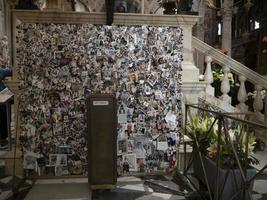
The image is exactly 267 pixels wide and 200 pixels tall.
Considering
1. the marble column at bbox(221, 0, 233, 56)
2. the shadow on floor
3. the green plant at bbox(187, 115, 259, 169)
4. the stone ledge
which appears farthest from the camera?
the marble column at bbox(221, 0, 233, 56)

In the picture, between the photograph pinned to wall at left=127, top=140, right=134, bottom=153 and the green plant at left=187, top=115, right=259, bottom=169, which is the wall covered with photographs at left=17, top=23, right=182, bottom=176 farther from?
the green plant at left=187, top=115, right=259, bottom=169

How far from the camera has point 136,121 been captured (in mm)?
4285

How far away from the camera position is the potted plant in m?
3.22

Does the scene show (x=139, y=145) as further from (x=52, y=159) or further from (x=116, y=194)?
(x=52, y=159)

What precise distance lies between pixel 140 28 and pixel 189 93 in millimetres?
1139

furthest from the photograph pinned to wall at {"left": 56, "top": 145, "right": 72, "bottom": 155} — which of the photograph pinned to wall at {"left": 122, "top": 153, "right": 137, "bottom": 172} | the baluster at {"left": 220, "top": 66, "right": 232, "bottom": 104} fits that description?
the baluster at {"left": 220, "top": 66, "right": 232, "bottom": 104}

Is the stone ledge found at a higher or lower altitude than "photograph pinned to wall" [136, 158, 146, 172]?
higher

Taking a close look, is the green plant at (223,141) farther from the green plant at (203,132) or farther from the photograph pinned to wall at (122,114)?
the photograph pinned to wall at (122,114)

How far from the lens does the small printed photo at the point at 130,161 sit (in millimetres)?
4301

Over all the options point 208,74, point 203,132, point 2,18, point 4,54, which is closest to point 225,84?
point 208,74

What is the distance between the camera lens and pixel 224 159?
3393 mm

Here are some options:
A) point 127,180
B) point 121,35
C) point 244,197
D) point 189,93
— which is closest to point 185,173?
point 127,180

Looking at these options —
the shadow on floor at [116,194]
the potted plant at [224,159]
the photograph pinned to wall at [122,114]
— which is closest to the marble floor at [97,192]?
the shadow on floor at [116,194]

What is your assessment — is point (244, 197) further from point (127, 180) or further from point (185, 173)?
point (127, 180)
